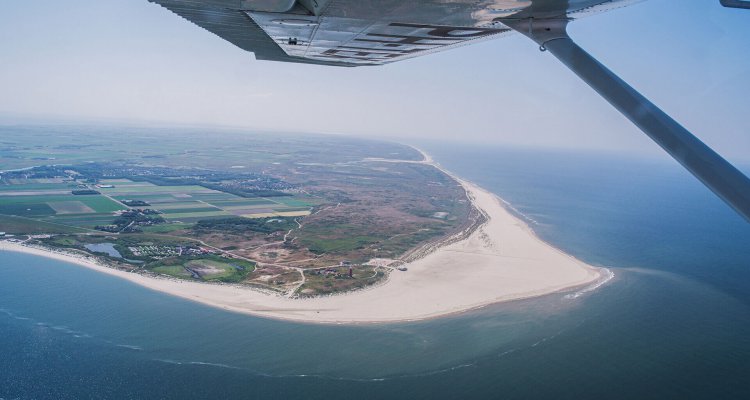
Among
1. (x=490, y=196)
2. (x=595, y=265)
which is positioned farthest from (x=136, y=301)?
(x=490, y=196)

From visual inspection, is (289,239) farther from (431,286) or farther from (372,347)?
(372,347)

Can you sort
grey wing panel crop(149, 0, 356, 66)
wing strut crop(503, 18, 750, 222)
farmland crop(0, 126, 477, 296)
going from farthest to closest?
farmland crop(0, 126, 477, 296)
grey wing panel crop(149, 0, 356, 66)
wing strut crop(503, 18, 750, 222)

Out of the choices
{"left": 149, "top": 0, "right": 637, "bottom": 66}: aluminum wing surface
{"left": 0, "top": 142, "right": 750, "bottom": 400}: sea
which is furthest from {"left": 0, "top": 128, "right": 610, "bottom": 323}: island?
{"left": 149, "top": 0, "right": 637, "bottom": 66}: aluminum wing surface

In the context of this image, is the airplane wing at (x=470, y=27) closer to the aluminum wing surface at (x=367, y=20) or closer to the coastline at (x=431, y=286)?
the aluminum wing surface at (x=367, y=20)

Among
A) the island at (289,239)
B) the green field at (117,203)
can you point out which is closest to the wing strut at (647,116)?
the island at (289,239)

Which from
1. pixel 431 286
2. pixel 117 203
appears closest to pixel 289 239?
pixel 431 286

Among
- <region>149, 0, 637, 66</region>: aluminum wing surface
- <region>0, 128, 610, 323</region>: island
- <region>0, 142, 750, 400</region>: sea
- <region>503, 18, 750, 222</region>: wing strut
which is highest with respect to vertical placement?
<region>149, 0, 637, 66</region>: aluminum wing surface

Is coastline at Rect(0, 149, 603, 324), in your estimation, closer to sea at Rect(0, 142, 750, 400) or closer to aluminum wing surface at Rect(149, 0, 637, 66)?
sea at Rect(0, 142, 750, 400)
